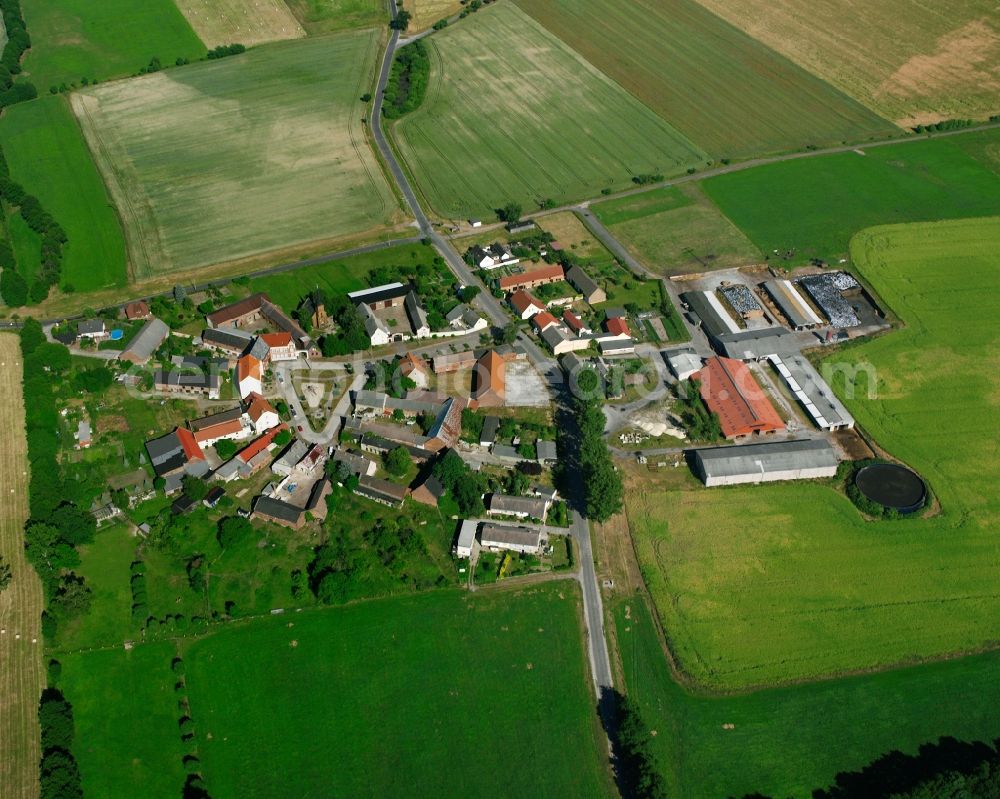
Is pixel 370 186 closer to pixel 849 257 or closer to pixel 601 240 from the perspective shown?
pixel 601 240

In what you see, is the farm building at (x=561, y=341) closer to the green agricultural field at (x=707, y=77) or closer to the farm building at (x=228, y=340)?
the farm building at (x=228, y=340)

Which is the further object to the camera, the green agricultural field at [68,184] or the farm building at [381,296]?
the green agricultural field at [68,184]

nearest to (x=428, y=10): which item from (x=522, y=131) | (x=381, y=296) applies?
(x=522, y=131)

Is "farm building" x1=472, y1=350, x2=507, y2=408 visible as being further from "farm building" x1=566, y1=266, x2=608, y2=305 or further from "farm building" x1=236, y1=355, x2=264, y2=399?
"farm building" x1=236, y1=355, x2=264, y2=399

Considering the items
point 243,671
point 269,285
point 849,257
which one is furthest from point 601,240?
point 243,671

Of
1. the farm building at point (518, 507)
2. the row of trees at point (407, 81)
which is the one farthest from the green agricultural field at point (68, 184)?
the farm building at point (518, 507)

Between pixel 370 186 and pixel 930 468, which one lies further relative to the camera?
pixel 370 186
